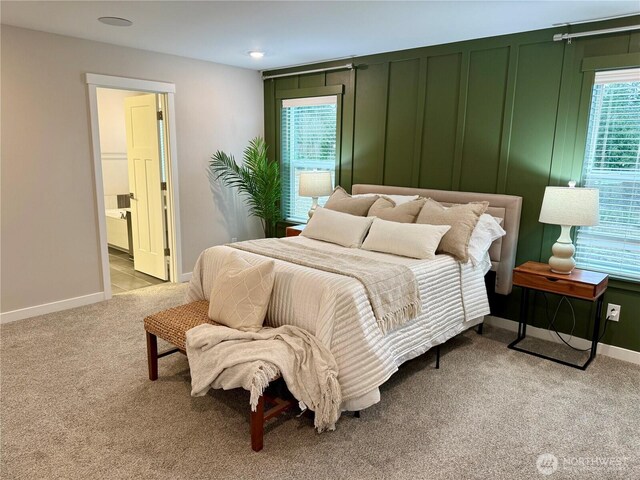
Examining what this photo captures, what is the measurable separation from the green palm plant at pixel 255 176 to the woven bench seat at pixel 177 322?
2.51 metres

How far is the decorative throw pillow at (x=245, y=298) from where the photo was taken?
255 centimetres

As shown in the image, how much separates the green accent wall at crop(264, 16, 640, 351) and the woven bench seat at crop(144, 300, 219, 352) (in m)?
2.51

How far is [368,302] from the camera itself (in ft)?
8.25

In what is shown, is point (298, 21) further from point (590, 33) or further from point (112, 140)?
point (112, 140)

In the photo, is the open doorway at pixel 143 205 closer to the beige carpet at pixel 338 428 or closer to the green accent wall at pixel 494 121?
the beige carpet at pixel 338 428

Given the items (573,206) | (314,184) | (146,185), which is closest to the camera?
(573,206)

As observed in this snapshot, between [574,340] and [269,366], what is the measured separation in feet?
8.69

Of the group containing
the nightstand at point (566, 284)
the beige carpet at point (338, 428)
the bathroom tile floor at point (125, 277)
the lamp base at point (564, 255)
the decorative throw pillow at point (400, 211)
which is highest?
the decorative throw pillow at point (400, 211)

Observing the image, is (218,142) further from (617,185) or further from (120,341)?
(617,185)

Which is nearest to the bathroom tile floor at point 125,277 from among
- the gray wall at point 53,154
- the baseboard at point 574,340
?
the gray wall at point 53,154

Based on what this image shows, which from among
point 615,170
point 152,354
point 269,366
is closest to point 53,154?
point 152,354

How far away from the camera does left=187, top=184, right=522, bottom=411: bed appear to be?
7.79 feet

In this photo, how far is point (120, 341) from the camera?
3475 mm

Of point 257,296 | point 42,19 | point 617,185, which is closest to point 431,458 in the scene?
point 257,296
